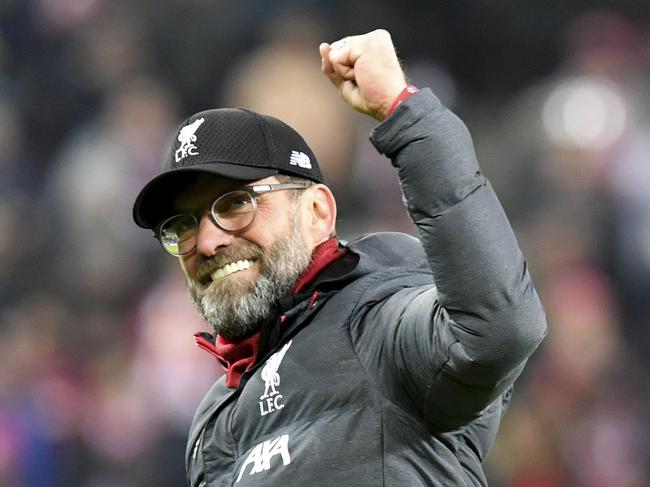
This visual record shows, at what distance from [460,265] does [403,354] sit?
23cm

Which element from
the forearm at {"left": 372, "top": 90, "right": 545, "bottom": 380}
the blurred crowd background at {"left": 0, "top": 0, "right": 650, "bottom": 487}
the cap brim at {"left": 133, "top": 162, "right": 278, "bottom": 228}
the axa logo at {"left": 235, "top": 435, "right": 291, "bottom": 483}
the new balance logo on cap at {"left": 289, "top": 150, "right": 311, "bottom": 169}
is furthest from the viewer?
the blurred crowd background at {"left": 0, "top": 0, "right": 650, "bottom": 487}

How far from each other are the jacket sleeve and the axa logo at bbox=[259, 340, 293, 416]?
1.10 ft

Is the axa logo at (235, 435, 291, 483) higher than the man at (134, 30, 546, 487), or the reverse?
the man at (134, 30, 546, 487)

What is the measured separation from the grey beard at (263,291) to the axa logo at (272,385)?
0.35 feet

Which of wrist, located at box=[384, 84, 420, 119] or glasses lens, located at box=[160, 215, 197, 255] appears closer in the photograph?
wrist, located at box=[384, 84, 420, 119]

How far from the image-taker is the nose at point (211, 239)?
2260 mm

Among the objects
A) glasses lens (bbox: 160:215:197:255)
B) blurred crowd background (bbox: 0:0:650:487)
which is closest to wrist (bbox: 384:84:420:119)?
glasses lens (bbox: 160:215:197:255)

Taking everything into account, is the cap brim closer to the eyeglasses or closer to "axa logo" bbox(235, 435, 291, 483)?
the eyeglasses

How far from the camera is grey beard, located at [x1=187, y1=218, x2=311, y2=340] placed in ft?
7.38

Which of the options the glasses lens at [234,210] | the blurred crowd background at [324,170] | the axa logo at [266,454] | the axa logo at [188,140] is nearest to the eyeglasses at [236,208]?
the glasses lens at [234,210]

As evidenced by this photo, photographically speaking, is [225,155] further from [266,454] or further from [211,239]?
[266,454]

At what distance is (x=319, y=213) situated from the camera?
2359mm

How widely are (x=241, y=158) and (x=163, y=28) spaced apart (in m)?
4.64

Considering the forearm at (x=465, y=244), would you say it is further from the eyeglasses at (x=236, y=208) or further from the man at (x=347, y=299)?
the eyeglasses at (x=236, y=208)
